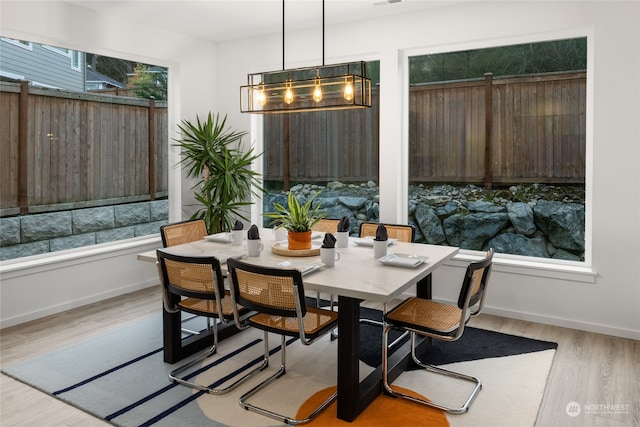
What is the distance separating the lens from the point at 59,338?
371 centimetres

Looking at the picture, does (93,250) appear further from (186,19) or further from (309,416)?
(309,416)

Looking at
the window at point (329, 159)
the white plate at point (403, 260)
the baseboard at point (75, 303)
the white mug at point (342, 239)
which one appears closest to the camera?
the white plate at point (403, 260)

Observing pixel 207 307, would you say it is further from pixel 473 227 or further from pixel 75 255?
pixel 473 227

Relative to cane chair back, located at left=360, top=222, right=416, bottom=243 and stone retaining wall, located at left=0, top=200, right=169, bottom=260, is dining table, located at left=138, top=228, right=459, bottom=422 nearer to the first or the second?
cane chair back, located at left=360, top=222, right=416, bottom=243

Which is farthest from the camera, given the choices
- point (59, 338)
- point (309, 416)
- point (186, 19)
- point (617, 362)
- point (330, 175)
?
point (330, 175)

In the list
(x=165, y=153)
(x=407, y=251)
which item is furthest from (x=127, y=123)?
(x=407, y=251)

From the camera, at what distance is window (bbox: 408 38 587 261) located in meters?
4.05

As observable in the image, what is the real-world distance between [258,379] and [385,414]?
819 mm

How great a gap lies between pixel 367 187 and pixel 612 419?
2.98m

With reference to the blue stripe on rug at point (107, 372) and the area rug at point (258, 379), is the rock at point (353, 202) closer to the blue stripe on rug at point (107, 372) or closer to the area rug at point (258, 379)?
the area rug at point (258, 379)

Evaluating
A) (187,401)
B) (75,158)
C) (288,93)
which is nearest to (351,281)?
(187,401)

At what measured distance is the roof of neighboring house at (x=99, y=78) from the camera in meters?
4.66

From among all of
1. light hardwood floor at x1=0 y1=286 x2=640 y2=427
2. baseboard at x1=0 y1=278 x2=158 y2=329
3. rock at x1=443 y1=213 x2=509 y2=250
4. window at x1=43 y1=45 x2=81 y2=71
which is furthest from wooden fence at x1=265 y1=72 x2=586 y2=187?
window at x1=43 y1=45 x2=81 y2=71

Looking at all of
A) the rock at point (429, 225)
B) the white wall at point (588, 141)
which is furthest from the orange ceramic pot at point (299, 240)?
the rock at point (429, 225)
